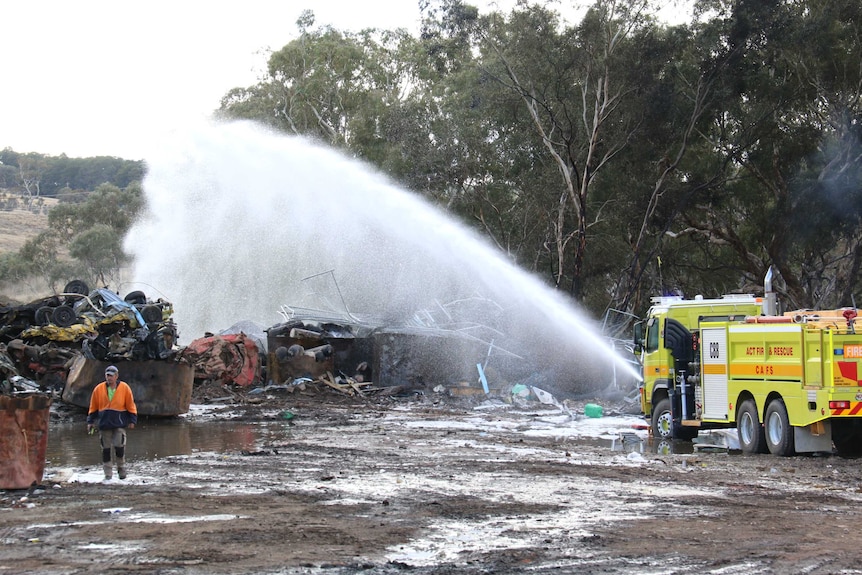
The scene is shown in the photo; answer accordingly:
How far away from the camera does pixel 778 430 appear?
603 inches

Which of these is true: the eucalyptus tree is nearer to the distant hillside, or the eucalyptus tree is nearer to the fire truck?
the fire truck

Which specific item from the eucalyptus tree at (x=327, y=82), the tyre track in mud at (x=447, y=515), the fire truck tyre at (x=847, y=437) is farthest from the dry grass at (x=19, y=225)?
the fire truck tyre at (x=847, y=437)

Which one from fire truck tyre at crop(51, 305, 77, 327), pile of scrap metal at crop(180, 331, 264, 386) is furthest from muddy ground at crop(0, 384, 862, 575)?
pile of scrap metal at crop(180, 331, 264, 386)

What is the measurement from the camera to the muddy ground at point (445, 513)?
7770 millimetres

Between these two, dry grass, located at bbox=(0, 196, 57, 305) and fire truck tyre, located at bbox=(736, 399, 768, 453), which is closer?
fire truck tyre, located at bbox=(736, 399, 768, 453)

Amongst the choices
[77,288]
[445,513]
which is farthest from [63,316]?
[445,513]

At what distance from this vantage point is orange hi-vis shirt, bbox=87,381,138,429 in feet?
41.7

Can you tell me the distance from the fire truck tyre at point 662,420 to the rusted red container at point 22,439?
1041 centimetres

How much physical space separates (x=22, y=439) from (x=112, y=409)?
1273mm

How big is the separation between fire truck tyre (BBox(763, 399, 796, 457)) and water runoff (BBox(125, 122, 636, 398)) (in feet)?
33.2

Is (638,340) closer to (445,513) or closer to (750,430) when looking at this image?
(750,430)

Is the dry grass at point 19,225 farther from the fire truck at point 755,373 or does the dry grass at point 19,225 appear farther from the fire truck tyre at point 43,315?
the fire truck at point 755,373

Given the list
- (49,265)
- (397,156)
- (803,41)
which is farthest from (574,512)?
(49,265)

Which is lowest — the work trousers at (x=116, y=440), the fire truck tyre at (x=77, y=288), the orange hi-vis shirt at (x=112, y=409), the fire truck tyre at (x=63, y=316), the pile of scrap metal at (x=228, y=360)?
the work trousers at (x=116, y=440)
